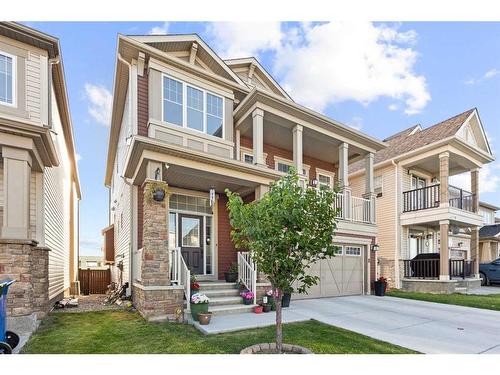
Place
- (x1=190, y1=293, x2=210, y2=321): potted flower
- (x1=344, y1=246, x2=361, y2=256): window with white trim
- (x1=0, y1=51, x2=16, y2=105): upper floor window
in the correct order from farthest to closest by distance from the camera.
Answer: (x1=344, y1=246, x2=361, y2=256): window with white trim
(x1=0, y1=51, x2=16, y2=105): upper floor window
(x1=190, y1=293, x2=210, y2=321): potted flower

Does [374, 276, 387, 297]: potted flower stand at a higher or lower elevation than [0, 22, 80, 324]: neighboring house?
lower

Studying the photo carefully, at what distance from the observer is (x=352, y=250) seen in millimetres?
12117

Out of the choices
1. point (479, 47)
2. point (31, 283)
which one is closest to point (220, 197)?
point (31, 283)

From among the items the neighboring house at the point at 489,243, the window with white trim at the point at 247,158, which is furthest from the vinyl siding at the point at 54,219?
the neighboring house at the point at 489,243

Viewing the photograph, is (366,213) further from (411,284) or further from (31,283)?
(31,283)

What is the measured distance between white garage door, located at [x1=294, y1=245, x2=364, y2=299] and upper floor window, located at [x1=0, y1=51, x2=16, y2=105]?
924cm

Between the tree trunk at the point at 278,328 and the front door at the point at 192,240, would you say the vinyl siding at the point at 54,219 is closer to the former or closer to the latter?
the front door at the point at 192,240

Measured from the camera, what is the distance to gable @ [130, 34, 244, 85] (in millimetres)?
9547

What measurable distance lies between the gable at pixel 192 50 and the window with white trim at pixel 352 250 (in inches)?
272

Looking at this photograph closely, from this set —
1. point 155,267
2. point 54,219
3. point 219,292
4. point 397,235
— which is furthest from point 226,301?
point 397,235

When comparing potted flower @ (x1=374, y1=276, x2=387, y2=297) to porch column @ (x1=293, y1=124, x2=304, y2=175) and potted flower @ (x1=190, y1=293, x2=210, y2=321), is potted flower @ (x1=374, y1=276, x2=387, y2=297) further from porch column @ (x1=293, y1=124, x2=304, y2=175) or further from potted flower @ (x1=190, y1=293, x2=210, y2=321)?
potted flower @ (x1=190, y1=293, x2=210, y2=321)

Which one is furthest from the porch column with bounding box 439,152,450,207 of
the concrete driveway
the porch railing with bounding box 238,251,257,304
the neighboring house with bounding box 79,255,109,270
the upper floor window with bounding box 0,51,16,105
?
the neighboring house with bounding box 79,255,109,270

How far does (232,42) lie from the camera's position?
37.1ft
